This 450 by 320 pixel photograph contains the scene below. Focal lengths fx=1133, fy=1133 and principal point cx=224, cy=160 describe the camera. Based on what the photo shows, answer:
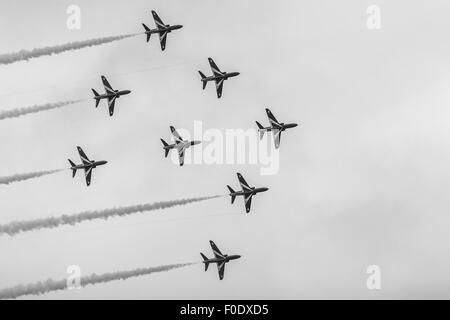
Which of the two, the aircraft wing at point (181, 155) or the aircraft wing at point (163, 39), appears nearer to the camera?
the aircraft wing at point (163, 39)

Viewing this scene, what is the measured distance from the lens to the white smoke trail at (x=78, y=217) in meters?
115

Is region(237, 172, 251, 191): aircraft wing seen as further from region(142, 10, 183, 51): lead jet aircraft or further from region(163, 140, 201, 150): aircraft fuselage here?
region(142, 10, 183, 51): lead jet aircraft

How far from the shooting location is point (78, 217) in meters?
122

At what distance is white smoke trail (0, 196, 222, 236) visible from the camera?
115m

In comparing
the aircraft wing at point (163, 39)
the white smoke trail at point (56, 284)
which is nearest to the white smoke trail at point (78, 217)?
the white smoke trail at point (56, 284)

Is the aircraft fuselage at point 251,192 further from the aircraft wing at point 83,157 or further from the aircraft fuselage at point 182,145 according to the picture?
the aircraft wing at point 83,157

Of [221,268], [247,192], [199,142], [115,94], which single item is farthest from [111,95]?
[221,268]

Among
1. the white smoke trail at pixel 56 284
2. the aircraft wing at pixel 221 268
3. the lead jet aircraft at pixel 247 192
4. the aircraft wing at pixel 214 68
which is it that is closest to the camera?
the white smoke trail at pixel 56 284

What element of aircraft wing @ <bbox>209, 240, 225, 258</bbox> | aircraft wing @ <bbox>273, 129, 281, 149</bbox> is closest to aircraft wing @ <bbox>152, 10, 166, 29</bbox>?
aircraft wing @ <bbox>273, 129, 281, 149</bbox>

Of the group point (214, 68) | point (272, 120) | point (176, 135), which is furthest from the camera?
point (272, 120)

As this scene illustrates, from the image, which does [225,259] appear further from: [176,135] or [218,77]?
[218,77]

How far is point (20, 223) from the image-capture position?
116 meters
